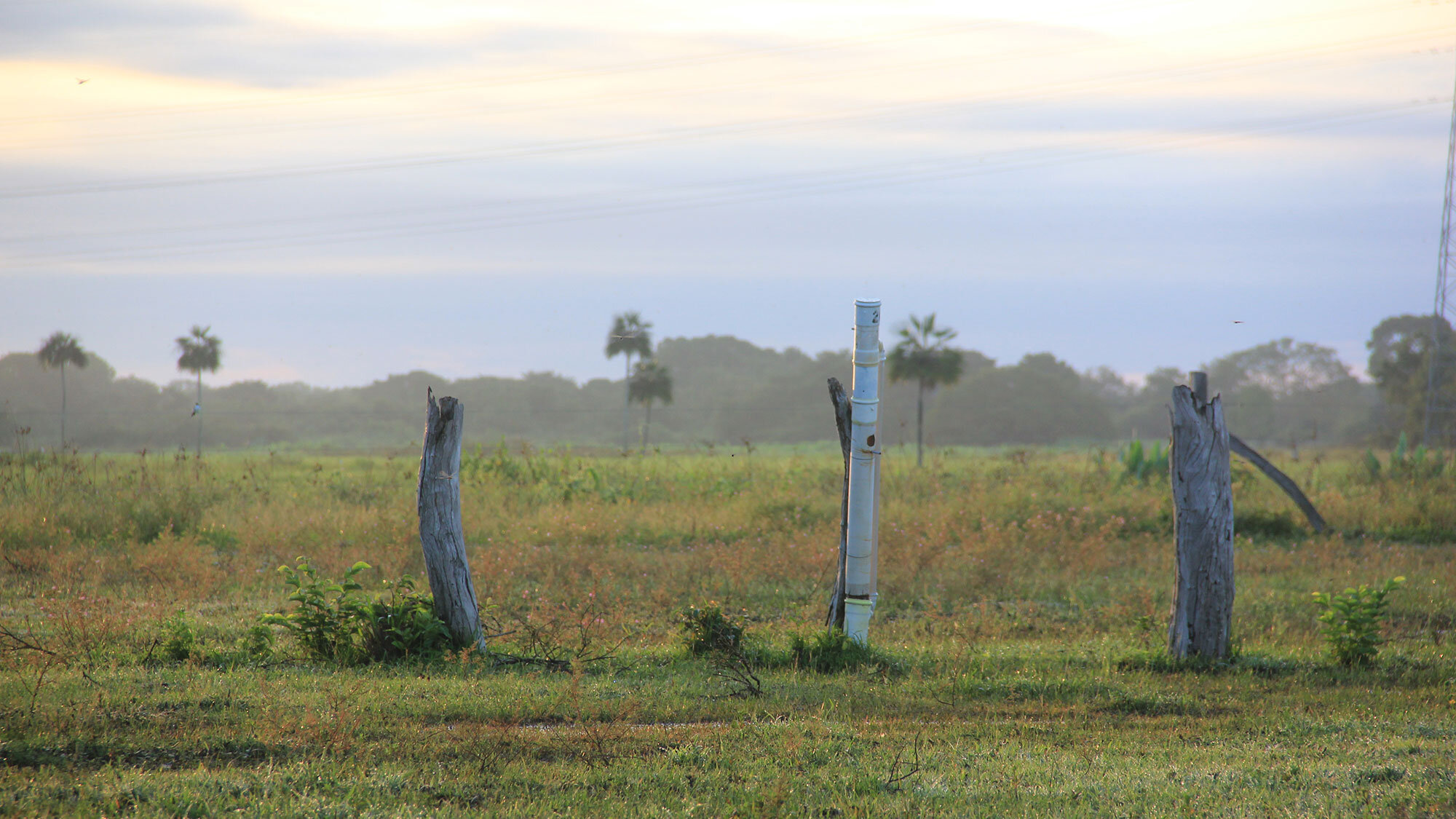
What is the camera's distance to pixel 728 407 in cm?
6256

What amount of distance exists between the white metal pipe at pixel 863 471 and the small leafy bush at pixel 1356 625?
10.8 ft

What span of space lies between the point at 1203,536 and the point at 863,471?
241 centimetres

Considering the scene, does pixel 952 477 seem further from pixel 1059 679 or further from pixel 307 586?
pixel 307 586

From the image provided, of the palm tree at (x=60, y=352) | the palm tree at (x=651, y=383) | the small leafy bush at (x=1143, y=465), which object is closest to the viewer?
the small leafy bush at (x=1143, y=465)

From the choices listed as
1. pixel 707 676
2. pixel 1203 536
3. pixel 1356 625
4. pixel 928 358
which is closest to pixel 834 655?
pixel 707 676

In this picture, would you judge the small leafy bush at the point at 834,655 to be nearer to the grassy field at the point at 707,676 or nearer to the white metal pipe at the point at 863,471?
the grassy field at the point at 707,676

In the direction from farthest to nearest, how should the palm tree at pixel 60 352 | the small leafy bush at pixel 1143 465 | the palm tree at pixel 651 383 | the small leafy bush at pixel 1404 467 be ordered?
the palm tree at pixel 651 383 < the palm tree at pixel 60 352 < the small leafy bush at pixel 1143 465 < the small leafy bush at pixel 1404 467

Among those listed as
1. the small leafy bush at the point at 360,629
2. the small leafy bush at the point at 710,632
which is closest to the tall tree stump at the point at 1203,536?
the small leafy bush at the point at 710,632

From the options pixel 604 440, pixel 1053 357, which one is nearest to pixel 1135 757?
pixel 604 440

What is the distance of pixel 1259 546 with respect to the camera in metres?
12.6

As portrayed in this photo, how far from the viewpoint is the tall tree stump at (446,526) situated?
6.43 m

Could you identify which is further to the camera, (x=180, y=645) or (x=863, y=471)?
(x=863, y=471)

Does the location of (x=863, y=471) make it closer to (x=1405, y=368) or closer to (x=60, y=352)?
(x=60, y=352)

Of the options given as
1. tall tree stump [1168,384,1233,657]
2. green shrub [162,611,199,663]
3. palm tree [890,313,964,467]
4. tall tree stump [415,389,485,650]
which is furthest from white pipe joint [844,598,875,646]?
palm tree [890,313,964,467]
